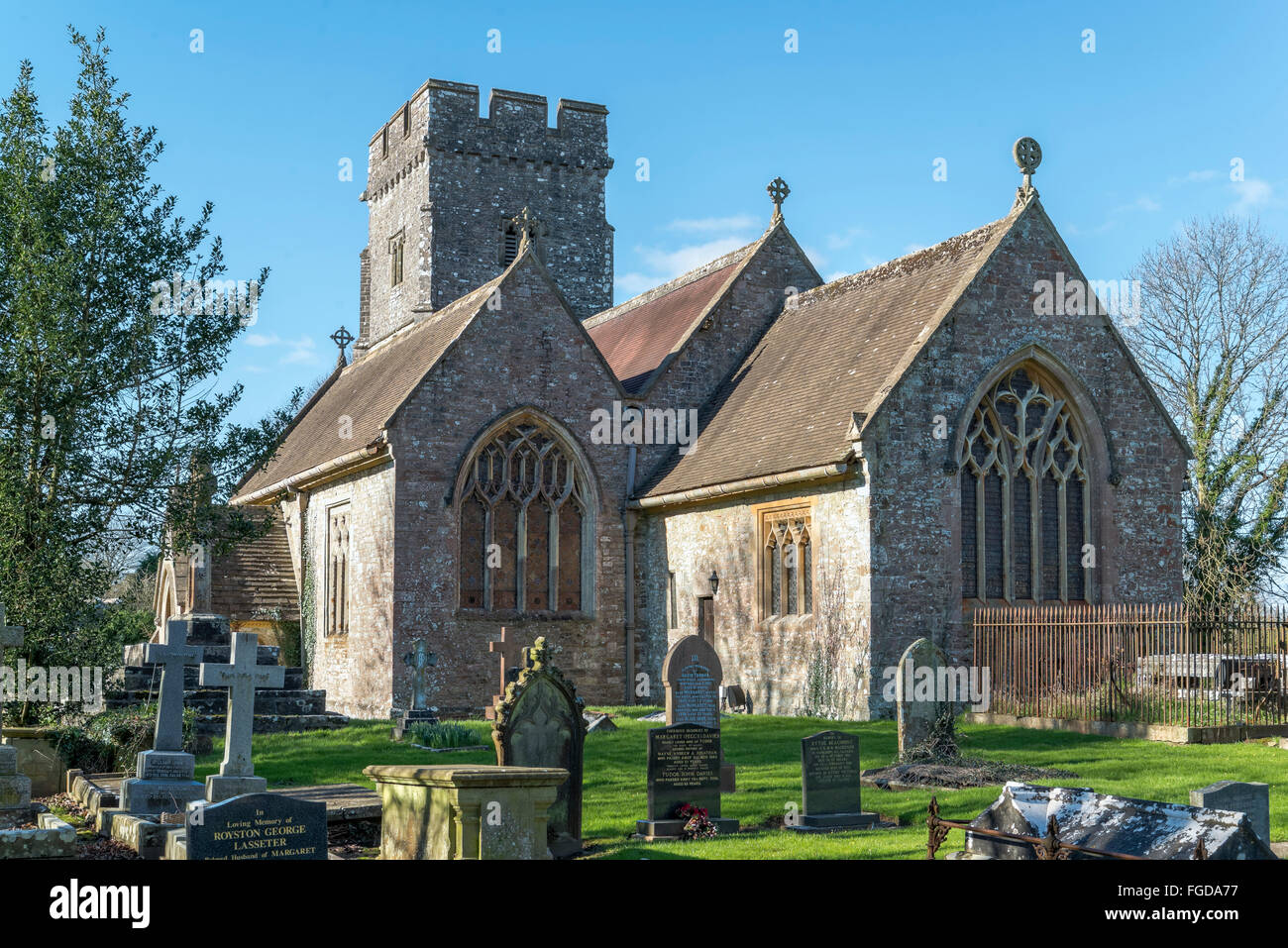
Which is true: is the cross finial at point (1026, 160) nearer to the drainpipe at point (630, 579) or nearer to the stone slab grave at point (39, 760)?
the drainpipe at point (630, 579)

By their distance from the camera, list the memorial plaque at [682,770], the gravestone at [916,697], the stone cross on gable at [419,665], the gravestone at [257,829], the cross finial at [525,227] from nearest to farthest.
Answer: the gravestone at [257,829] < the memorial plaque at [682,770] < the gravestone at [916,697] < the stone cross on gable at [419,665] < the cross finial at [525,227]

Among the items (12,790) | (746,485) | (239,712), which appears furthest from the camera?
(746,485)

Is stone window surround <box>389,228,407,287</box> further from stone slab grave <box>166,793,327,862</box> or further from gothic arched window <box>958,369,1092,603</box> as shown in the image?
stone slab grave <box>166,793,327,862</box>

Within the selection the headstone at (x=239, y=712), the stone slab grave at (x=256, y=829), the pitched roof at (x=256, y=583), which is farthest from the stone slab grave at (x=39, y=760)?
the pitched roof at (x=256, y=583)

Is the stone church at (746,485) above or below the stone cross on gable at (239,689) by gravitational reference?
above

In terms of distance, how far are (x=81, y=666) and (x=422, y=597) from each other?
21.3ft

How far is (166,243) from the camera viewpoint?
1983cm

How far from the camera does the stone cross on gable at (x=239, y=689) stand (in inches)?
448

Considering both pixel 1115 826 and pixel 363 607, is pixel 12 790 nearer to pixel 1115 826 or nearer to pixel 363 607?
pixel 1115 826

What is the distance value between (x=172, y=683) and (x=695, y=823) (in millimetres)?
5657

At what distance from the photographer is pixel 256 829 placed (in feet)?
27.3

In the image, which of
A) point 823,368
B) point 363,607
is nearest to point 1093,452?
point 823,368
